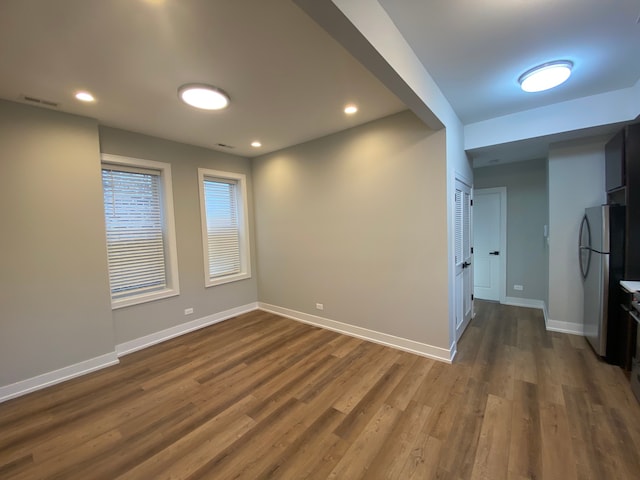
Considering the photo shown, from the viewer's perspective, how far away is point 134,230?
11.6 feet

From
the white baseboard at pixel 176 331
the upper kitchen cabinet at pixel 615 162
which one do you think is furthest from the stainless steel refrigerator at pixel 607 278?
the white baseboard at pixel 176 331

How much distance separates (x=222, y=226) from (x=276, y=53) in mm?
3189

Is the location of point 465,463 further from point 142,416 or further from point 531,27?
point 531,27

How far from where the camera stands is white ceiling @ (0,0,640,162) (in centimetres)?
157

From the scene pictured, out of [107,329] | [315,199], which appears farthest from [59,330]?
[315,199]

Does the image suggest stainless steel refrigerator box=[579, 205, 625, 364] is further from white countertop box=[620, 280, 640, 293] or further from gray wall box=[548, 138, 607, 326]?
gray wall box=[548, 138, 607, 326]

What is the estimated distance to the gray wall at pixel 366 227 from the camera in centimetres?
292

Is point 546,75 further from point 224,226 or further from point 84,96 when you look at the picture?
point 224,226

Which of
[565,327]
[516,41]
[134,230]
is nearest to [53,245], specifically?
[134,230]

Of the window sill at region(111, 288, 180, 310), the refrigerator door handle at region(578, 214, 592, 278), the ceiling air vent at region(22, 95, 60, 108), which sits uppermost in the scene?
the ceiling air vent at region(22, 95, 60, 108)

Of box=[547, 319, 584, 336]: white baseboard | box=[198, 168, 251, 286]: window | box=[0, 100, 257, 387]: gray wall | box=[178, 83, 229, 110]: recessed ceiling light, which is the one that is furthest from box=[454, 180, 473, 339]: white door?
box=[0, 100, 257, 387]: gray wall

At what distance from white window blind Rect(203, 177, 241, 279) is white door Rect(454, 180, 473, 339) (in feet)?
11.6

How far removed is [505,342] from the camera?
3.32 m

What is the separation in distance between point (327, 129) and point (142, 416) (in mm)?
3597
